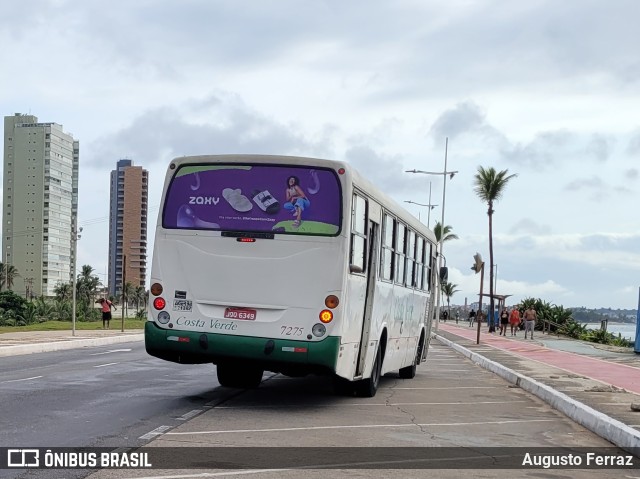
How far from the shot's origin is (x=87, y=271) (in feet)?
493

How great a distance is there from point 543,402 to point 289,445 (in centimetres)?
730

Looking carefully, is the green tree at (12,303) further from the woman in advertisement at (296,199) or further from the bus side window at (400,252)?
the woman in advertisement at (296,199)

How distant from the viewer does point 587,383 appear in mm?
18078

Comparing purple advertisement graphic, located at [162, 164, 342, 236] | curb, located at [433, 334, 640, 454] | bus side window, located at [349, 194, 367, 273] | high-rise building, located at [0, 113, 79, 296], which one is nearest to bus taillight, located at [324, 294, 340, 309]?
bus side window, located at [349, 194, 367, 273]

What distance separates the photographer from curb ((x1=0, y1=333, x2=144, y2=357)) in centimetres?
2676

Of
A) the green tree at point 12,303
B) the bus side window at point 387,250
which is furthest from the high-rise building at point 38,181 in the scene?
the bus side window at point 387,250

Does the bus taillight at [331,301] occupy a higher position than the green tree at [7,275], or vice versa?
the bus taillight at [331,301]

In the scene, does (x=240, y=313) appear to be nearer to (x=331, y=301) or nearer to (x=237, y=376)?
(x=331, y=301)

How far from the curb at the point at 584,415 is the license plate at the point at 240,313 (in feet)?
15.2

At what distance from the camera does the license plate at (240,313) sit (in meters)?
12.7

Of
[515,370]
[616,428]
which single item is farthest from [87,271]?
[616,428]

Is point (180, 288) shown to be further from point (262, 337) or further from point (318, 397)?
point (318, 397)

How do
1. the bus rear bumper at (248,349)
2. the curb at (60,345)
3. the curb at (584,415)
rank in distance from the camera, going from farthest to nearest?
the curb at (60,345)
the bus rear bumper at (248,349)
the curb at (584,415)

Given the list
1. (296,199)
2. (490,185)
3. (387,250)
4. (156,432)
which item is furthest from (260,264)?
(490,185)
